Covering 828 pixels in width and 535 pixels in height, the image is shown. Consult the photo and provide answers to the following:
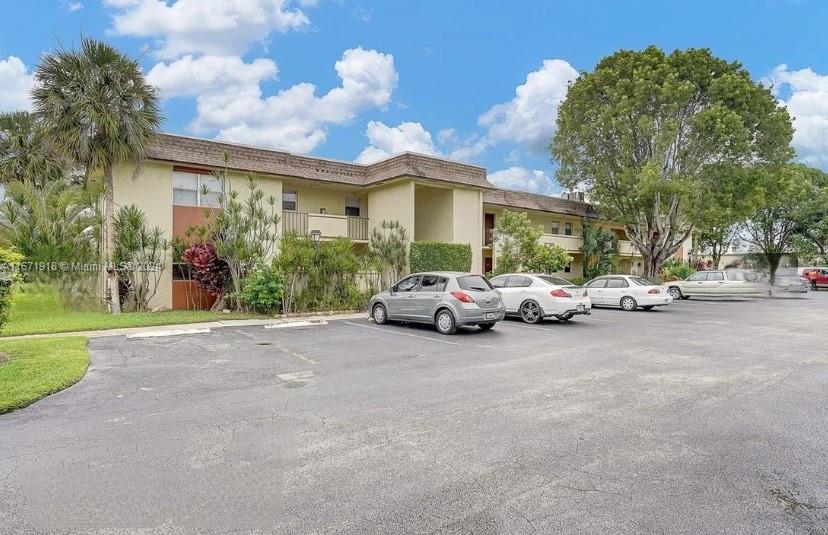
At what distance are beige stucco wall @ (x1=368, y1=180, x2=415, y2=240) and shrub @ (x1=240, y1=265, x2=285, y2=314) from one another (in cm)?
634

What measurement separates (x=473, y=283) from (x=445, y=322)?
4.18 ft

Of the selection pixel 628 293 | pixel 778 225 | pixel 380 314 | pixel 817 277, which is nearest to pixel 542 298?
pixel 380 314

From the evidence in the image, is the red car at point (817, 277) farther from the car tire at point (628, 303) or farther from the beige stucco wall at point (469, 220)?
the beige stucco wall at point (469, 220)

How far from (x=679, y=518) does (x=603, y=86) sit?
2809 centimetres

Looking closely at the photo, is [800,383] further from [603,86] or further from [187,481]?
[603,86]

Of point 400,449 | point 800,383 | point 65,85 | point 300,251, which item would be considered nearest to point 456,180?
point 300,251

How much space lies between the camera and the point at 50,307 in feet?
53.5

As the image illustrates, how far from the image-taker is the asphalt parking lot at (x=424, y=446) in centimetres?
347

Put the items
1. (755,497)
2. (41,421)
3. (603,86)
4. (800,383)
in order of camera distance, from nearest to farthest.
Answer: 1. (755,497)
2. (41,421)
3. (800,383)
4. (603,86)

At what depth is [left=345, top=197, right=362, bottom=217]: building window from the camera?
80.4ft

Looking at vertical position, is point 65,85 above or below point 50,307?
above

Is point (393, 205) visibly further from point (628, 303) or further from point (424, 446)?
point (424, 446)

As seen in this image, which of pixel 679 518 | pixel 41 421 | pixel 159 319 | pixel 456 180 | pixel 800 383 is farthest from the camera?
pixel 456 180

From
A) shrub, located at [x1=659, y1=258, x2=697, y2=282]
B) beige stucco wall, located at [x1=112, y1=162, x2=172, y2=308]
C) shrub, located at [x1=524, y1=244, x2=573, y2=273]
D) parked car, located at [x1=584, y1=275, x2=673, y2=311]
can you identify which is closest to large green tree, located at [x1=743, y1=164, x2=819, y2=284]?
shrub, located at [x1=659, y1=258, x2=697, y2=282]
